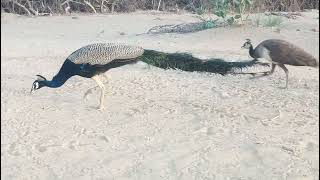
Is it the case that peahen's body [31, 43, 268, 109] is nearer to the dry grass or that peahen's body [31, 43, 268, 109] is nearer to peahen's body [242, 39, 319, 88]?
peahen's body [242, 39, 319, 88]

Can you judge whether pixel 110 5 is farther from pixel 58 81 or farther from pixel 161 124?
pixel 161 124

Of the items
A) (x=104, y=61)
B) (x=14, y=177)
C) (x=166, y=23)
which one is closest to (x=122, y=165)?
(x=14, y=177)

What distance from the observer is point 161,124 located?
5641 mm

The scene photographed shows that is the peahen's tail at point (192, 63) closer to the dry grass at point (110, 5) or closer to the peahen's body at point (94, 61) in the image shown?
the peahen's body at point (94, 61)

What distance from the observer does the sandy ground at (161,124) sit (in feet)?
15.2

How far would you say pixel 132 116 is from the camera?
5.88 metres

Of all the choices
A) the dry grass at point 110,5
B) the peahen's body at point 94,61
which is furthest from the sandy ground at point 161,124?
the dry grass at point 110,5

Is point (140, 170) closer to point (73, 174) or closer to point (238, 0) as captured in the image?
point (73, 174)

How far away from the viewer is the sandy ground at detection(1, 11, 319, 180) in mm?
4641

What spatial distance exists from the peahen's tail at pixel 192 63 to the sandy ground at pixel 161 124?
0.10 meters

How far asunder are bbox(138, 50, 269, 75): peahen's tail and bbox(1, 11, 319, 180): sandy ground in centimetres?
10

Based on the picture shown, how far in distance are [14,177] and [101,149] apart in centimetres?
A: 81

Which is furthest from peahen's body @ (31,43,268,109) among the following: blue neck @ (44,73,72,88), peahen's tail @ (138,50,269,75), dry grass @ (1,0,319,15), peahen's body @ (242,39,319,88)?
dry grass @ (1,0,319,15)

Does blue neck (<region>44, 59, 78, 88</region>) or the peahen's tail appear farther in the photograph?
the peahen's tail
